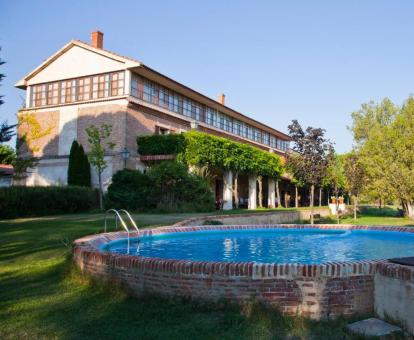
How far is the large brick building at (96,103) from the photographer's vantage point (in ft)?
81.9

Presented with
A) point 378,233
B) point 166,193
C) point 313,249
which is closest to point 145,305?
point 313,249

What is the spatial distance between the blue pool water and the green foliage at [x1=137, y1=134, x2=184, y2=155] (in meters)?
12.2

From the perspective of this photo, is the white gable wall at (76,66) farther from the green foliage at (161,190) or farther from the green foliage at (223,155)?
the green foliage at (161,190)

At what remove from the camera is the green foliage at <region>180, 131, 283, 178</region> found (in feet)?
81.7

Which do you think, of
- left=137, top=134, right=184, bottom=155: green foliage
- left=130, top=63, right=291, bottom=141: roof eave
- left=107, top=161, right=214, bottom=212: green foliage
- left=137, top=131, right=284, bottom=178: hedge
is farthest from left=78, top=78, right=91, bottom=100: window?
left=107, top=161, right=214, bottom=212: green foliage

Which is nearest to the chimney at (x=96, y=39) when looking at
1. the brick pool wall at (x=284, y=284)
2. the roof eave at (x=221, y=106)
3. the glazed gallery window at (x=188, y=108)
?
the glazed gallery window at (x=188, y=108)

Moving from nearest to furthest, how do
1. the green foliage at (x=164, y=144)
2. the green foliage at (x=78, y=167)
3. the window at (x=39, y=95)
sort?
the green foliage at (x=78, y=167) < the green foliage at (x=164, y=144) < the window at (x=39, y=95)

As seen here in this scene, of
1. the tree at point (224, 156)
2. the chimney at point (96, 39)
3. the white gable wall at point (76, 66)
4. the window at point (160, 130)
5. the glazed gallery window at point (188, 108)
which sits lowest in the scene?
the tree at point (224, 156)

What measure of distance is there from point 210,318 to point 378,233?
31.4 ft

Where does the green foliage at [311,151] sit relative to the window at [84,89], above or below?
below

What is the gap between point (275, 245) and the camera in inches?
440

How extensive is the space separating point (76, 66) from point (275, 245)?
2112 cm

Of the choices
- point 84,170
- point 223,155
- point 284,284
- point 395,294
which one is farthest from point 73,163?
point 395,294

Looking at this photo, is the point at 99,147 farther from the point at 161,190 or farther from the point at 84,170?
the point at 161,190
